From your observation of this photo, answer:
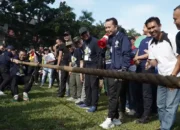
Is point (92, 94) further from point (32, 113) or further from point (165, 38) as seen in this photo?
point (165, 38)

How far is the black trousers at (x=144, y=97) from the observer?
17.4ft

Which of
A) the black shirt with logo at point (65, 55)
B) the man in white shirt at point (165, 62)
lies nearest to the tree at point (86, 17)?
the black shirt with logo at point (65, 55)

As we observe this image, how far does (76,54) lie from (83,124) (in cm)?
279

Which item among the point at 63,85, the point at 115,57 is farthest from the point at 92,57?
the point at 63,85

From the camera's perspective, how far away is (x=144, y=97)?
5332mm

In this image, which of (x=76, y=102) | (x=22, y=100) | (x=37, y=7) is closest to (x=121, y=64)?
(x=76, y=102)

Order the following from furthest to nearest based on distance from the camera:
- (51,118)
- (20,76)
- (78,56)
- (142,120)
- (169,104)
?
(20,76), (78,56), (51,118), (142,120), (169,104)

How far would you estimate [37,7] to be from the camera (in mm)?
38344

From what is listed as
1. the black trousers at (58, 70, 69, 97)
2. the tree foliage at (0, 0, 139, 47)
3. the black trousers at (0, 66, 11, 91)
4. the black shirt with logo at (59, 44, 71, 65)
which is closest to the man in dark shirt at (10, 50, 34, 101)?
the black trousers at (0, 66, 11, 91)

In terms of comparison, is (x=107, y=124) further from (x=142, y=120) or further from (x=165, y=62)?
(x=165, y=62)

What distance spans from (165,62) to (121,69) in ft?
3.02

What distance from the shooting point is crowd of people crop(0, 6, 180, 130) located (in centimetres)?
420

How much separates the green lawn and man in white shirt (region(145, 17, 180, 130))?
80 centimetres

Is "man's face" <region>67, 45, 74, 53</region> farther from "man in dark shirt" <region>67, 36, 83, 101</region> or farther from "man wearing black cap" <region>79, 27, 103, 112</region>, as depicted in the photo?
"man wearing black cap" <region>79, 27, 103, 112</region>
